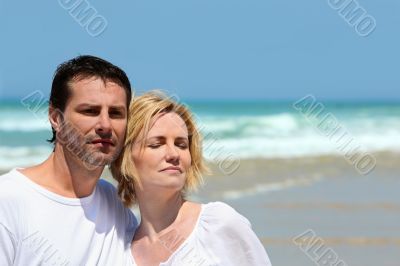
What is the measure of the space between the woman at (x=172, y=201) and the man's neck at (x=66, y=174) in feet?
0.76

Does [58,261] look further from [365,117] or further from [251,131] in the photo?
[365,117]

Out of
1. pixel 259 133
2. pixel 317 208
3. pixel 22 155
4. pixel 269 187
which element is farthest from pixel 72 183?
pixel 259 133

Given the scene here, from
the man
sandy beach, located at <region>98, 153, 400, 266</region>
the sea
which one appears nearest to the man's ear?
the man

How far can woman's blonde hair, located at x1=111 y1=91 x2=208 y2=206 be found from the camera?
3.63 metres

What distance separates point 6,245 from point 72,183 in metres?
0.46

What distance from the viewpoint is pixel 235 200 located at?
11.1 m

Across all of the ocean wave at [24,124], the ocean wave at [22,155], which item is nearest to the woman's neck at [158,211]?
the ocean wave at [22,155]

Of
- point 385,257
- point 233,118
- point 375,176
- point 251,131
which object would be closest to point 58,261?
point 385,257

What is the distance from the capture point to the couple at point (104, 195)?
11.0 feet

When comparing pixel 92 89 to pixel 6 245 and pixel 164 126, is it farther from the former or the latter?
pixel 6 245

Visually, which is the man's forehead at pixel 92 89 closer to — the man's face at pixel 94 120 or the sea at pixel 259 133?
the man's face at pixel 94 120

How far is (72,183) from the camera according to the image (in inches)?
140

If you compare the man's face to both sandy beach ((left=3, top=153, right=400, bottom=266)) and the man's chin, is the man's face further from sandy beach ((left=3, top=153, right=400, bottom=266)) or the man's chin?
sandy beach ((left=3, top=153, right=400, bottom=266))

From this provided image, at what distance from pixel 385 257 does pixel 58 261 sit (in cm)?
535
